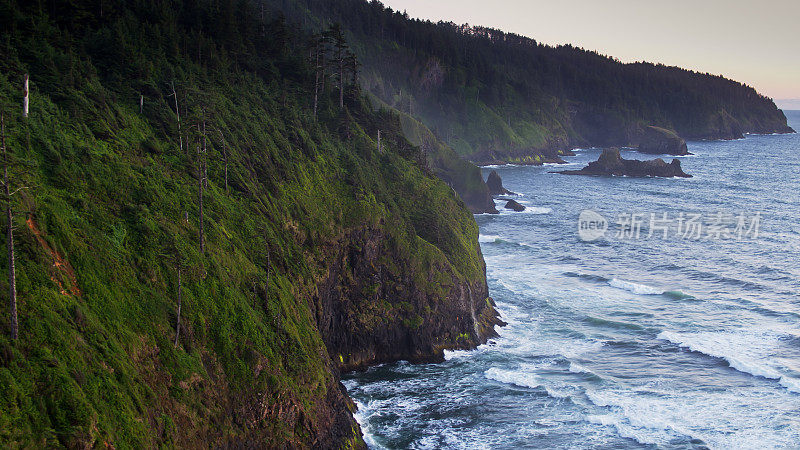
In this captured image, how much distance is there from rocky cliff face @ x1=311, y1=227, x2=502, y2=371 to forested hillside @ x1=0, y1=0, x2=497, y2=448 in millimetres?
145

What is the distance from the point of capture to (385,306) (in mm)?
43531

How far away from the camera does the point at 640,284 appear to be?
6341cm

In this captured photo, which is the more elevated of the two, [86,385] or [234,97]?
[234,97]

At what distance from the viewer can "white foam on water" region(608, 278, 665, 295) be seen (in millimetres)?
60791

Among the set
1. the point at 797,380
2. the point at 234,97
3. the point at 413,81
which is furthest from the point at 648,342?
the point at 413,81

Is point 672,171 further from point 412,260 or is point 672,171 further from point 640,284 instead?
point 412,260

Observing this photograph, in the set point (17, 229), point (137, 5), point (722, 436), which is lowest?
point (722, 436)

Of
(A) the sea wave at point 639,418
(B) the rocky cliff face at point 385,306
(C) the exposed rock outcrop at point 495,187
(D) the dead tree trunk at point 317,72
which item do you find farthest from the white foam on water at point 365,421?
(C) the exposed rock outcrop at point 495,187

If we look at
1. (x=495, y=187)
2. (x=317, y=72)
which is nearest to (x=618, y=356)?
(x=317, y=72)

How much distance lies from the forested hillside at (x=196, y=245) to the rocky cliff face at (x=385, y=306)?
0.47ft

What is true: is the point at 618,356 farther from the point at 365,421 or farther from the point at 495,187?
the point at 495,187

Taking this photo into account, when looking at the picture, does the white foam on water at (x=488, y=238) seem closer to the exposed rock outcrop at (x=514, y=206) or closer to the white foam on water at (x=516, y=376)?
the exposed rock outcrop at (x=514, y=206)

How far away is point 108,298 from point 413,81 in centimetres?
16224

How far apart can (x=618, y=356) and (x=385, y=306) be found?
17523mm
